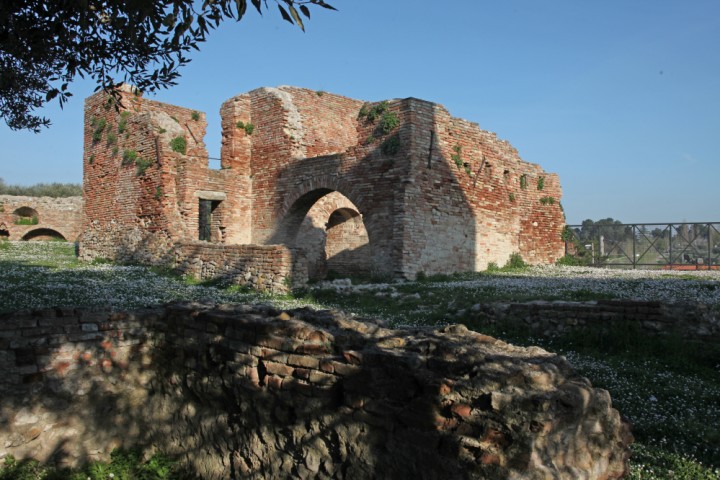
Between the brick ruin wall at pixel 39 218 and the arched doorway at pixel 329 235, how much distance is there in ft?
46.0

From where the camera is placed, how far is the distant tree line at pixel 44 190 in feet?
132

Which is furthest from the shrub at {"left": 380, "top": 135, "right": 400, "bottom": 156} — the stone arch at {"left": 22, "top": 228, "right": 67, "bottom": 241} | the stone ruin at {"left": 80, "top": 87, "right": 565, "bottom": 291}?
the stone arch at {"left": 22, "top": 228, "right": 67, "bottom": 241}

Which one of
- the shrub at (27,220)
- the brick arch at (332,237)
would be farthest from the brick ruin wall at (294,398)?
the shrub at (27,220)

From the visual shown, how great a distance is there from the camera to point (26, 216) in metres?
27.7

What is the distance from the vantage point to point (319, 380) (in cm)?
363

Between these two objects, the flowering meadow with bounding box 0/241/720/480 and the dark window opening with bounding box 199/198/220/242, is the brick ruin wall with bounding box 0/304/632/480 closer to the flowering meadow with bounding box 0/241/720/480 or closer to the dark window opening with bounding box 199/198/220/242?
the flowering meadow with bounding box 0/241/720/480

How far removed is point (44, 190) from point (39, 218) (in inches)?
643

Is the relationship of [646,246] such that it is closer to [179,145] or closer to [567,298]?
[567,298]

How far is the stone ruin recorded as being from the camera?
1419 centimetres

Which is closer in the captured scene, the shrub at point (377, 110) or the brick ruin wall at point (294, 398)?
the brick ruin wall at point (294, 398)

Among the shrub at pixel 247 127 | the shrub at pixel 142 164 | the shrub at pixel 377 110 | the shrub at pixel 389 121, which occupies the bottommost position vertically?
the shrub at pixel 142 164

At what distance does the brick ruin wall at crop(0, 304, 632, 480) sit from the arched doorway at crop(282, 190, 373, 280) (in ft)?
34.4

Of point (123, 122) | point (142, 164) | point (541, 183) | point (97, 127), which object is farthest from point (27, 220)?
point (541, 183)

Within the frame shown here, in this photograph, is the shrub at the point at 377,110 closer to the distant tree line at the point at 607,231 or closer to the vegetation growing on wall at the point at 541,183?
the vegetation growing on wall at the point at 541,183
